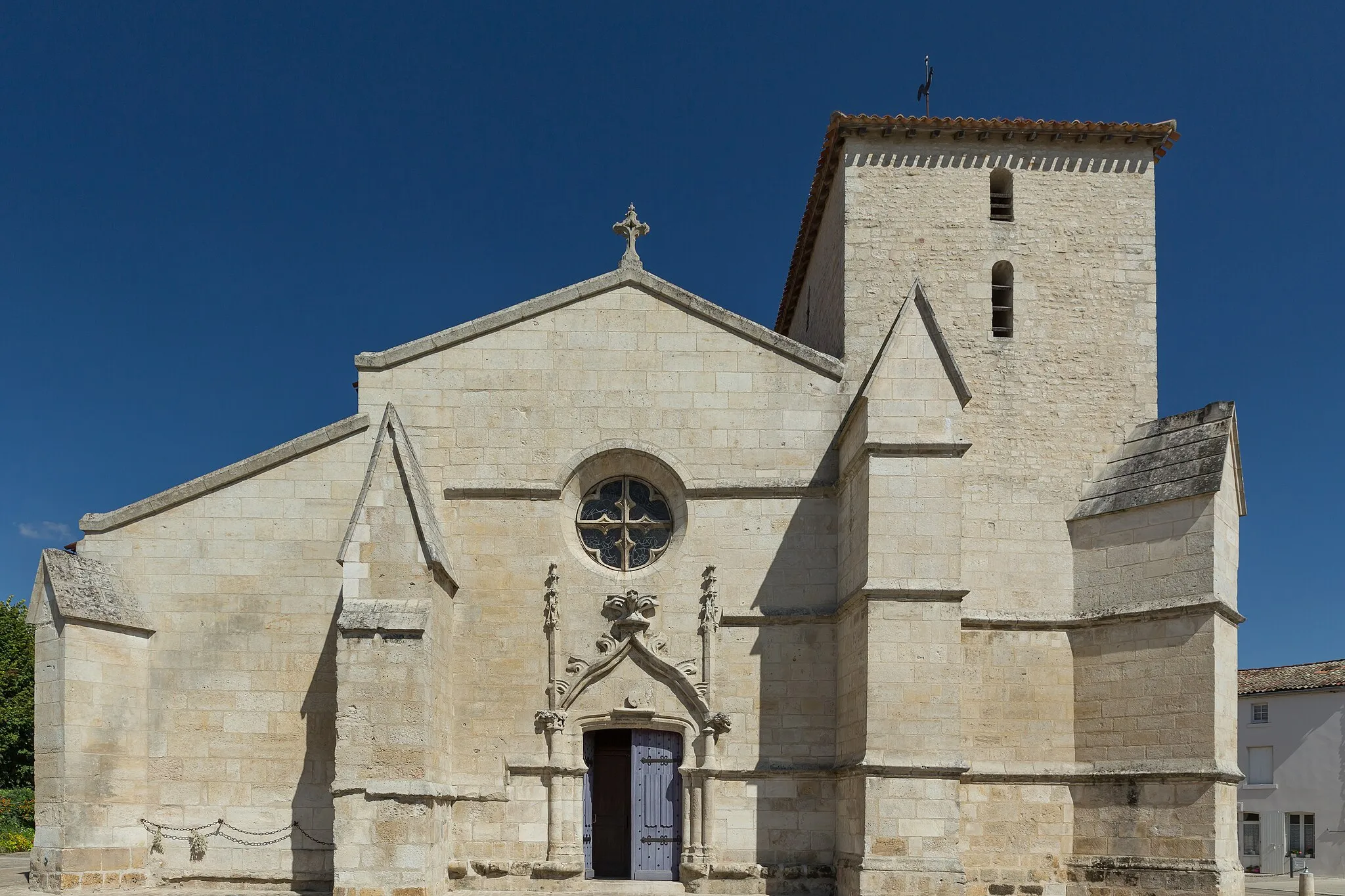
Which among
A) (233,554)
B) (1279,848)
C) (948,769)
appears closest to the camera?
(948,769)

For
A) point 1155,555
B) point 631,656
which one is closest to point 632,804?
point 631,656

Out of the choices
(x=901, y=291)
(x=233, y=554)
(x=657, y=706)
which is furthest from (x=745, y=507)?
(x=233, y=554)

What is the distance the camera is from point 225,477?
14289 millimetres

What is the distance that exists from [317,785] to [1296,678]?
26.3 metres

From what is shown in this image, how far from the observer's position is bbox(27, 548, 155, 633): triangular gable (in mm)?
13273

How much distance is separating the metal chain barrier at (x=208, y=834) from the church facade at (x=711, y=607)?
0.04m

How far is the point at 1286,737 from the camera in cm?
3014

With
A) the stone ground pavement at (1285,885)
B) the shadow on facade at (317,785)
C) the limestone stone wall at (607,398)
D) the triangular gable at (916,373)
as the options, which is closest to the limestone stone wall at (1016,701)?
the triangular gable at (916,373)

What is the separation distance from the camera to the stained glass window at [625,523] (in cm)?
1476

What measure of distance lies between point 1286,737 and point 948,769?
22.4 metres

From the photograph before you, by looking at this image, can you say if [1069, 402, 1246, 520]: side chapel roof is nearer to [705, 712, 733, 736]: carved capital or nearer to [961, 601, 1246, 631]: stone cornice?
[961, 601, 1246, 631]: stone cornice

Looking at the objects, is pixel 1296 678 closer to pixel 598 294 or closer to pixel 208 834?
pixel 598 294

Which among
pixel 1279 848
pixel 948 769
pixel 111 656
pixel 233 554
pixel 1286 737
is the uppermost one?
pixel 233 554

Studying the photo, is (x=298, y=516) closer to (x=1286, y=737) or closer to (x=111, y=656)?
(x=111, y=656)
